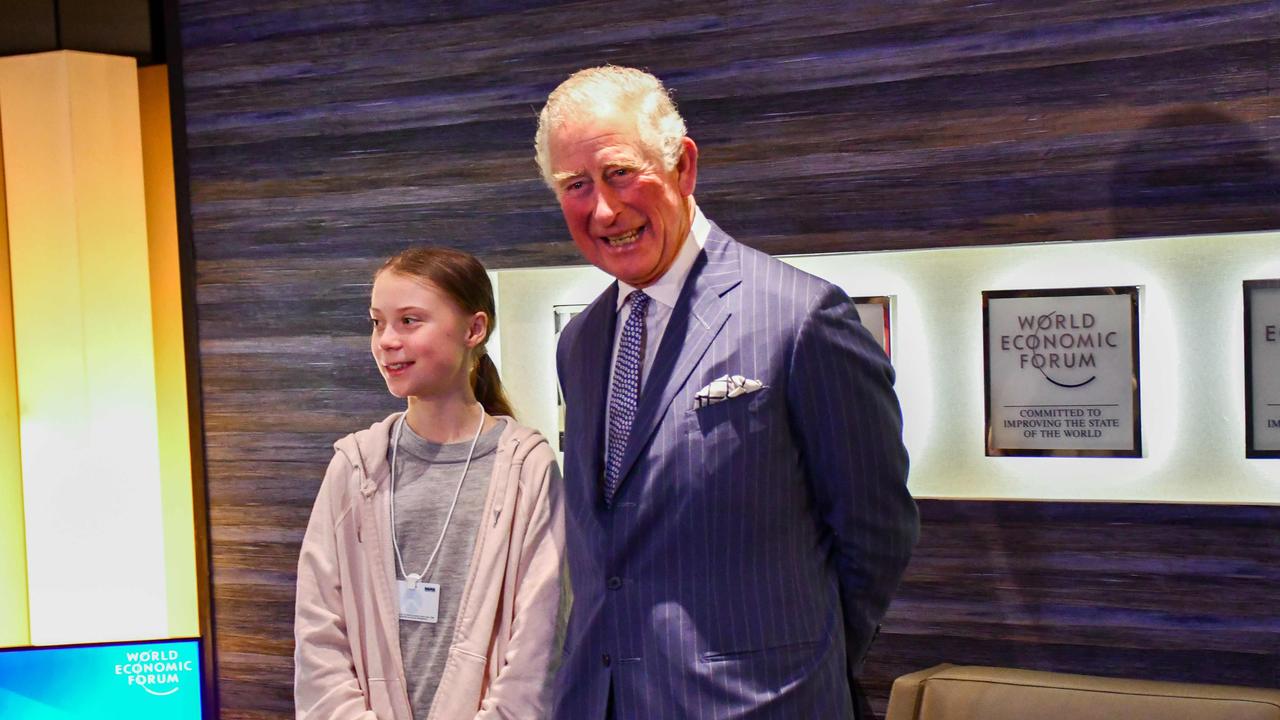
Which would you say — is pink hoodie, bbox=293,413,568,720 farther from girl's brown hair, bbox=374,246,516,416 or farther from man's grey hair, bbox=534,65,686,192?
man's grey hair, bbox=534,65,686,192

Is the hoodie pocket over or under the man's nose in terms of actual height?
under

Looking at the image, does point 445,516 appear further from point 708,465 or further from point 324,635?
point 708,465

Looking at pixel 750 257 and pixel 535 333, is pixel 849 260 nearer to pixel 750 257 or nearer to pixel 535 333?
pixel 535 333

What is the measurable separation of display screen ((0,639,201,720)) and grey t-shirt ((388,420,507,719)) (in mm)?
1285

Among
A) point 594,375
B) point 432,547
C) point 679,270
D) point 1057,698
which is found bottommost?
point 1057,698

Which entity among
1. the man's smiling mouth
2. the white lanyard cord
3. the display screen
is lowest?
the display screen

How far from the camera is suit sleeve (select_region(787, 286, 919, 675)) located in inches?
76.5


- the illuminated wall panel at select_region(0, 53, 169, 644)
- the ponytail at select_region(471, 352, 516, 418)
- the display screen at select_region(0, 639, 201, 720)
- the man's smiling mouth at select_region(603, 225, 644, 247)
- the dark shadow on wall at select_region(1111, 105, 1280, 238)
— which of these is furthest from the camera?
the illuminated wall panel at select_region(0, 53, 169, 644)

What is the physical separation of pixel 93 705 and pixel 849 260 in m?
2.44

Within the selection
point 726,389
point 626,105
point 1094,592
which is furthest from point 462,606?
point 1094,592

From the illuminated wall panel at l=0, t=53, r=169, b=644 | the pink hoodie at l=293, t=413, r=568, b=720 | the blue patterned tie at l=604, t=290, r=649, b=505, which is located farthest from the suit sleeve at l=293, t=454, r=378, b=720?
the illuminated wall panel at l=0, t=53, r=169, b=644

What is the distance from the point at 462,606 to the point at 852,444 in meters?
0.88

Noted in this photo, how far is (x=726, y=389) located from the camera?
194 centimetres

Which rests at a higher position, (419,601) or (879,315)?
(879,315)
